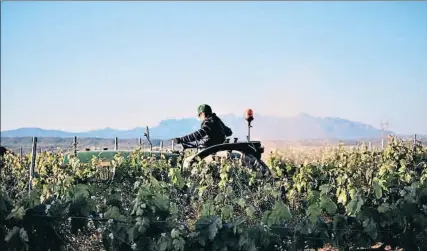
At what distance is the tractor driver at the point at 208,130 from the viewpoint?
8.40 metres

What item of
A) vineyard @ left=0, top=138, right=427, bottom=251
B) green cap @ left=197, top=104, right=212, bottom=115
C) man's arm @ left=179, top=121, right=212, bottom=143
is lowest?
vineyard @ left=0, top=138, right=427, bottom=251

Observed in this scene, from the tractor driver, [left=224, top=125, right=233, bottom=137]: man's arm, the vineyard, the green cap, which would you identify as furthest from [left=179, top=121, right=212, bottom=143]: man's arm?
the vineyard

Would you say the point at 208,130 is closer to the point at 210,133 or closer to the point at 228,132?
the point at 210,133

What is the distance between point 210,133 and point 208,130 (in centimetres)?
7

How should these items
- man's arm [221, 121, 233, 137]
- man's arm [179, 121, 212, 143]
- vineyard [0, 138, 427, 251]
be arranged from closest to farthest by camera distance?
vineyard [0, 138, 427, 251], man's arm [179, 121, 212, 143], man's arm [221, 121, 233, 137]

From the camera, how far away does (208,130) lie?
8.41 m

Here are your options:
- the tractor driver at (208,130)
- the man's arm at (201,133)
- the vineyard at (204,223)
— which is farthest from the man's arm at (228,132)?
the vineyard at (204,223)

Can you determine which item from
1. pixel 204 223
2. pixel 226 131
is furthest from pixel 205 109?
pixel 204 223

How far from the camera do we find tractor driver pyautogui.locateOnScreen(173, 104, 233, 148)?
8.40 meters

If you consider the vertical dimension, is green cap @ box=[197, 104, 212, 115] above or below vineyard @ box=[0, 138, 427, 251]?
above

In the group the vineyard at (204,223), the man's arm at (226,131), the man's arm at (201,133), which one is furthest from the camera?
the man's arm at (226,131)

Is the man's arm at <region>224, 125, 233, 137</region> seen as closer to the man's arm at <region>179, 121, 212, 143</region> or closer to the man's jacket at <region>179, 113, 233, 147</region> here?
the man's jacket at <region>179, 113, 233, 147</region>

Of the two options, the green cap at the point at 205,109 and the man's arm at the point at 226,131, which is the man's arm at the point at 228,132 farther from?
the green cap at the point at 205,109

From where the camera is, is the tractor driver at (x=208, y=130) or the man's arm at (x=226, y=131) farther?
the man's arm at (x=226, y=131)
